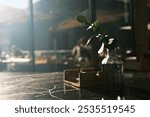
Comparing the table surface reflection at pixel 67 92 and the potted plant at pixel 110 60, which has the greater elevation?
the potted plant at pixel 110 60

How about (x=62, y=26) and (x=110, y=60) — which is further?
(x=62, y=26)

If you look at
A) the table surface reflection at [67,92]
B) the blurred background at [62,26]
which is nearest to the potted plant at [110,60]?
the table surface reflection at [67,92]

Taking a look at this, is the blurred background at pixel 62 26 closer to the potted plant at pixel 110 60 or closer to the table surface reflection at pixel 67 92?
the table surface reflection at pixel 67 92

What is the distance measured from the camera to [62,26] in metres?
3.80

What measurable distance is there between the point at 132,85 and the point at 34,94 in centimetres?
36

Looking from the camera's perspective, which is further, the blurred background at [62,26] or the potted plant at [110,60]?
the blurred background at [62,26]

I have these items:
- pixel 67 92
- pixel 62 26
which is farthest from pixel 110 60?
pixel 62 26

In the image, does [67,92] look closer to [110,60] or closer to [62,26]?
[110,60]

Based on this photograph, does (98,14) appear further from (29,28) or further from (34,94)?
(34,94)

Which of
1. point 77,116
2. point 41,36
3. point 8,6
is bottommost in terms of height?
point 77,116

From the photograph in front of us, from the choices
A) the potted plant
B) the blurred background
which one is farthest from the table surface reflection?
the blurred background

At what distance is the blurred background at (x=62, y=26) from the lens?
116 inches

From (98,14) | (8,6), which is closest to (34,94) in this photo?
(8,6)

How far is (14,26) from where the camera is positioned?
127 inches
